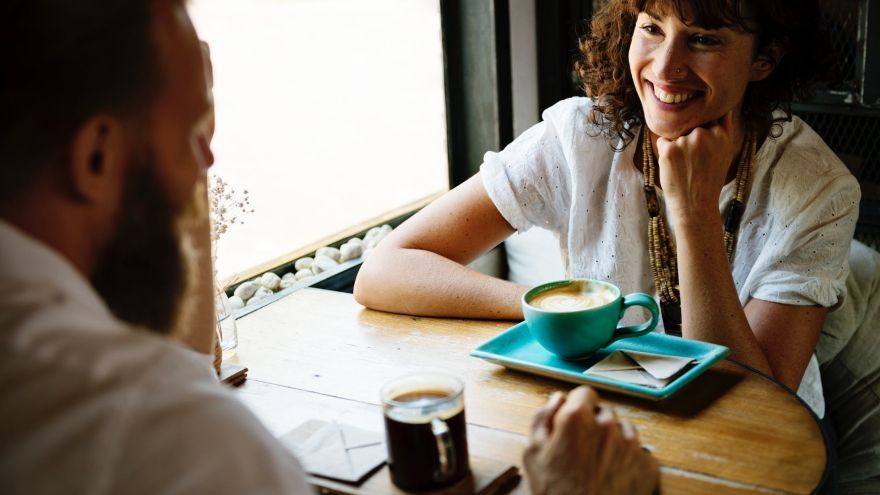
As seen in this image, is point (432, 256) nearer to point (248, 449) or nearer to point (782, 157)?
point (782, 157)

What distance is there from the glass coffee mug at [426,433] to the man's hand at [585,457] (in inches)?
3.8

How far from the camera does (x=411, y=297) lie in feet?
5.49

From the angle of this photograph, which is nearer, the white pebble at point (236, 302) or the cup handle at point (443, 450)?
the cup handle at point (443, 450)

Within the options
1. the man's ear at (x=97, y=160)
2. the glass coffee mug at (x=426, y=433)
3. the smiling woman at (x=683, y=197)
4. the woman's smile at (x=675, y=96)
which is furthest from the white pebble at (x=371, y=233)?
the man's ear at (x=97, y=160)

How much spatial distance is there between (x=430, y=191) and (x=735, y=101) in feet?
4.26

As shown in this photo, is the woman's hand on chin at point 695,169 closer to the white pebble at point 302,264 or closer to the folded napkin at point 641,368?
the folded napkin at point 641,368

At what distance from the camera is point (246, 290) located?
2.28 meters

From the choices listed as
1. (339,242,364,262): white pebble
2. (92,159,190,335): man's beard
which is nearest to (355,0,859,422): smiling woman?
(339,242,364,262): white pebble

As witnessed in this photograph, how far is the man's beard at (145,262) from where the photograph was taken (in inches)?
31.2

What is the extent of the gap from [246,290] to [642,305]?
1.20 meters

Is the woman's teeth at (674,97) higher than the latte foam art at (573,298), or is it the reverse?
the woman's teeth at (674,97)

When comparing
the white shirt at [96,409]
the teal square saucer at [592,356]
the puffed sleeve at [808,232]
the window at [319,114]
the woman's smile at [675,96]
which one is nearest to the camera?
the white shirt at [96,409]

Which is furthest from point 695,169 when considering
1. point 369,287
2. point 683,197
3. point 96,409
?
point 96,409

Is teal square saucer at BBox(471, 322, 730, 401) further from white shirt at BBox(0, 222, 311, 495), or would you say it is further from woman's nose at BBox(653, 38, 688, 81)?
white shirt at BBox(0, 222, 311, 495)
